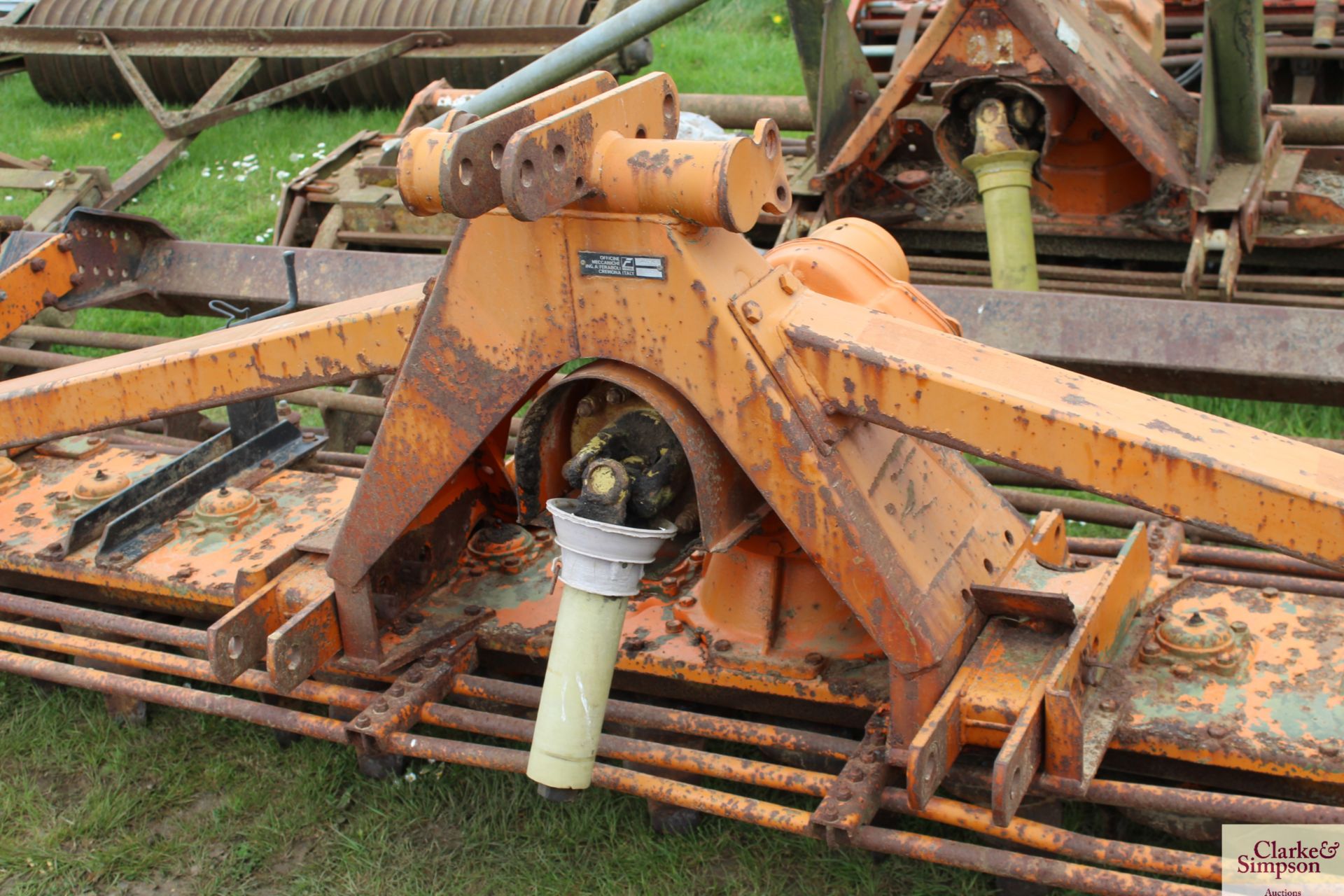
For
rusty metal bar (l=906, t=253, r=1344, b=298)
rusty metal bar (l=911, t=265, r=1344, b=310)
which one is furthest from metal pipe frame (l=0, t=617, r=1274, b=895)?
rusty metal bar (l=906, t=253, r=1344, b=298)

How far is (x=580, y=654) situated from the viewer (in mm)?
2779

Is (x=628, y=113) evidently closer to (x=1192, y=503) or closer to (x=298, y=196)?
(x=1192, y=503)

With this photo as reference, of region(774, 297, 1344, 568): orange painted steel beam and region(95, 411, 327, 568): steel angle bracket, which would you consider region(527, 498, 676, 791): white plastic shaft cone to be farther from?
region(95, 411, 327, 568): steel angle bracket

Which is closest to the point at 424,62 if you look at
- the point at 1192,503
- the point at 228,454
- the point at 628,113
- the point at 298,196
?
the point at 298,196

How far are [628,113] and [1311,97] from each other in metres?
6.24

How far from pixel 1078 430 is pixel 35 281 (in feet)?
10.8

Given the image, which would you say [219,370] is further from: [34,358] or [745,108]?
[745,108]

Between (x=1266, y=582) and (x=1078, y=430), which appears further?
(x=1266, y=582)

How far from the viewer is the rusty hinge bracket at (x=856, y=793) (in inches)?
107

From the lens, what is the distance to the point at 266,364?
319 cm

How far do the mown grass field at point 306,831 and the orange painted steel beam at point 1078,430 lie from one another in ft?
3.61

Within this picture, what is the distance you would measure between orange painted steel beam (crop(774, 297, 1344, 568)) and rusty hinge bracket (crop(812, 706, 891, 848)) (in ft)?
2.34
